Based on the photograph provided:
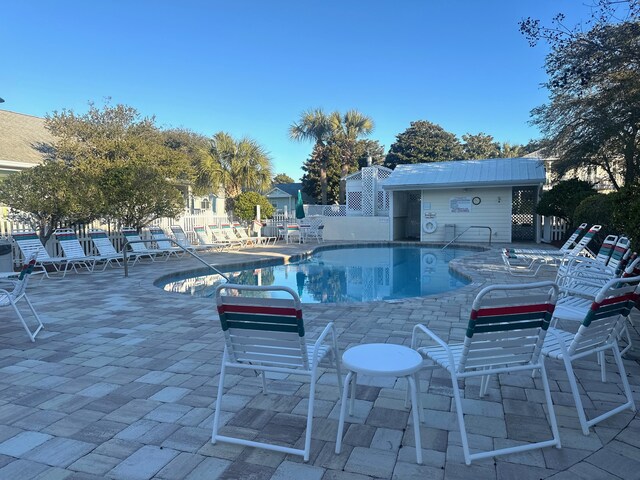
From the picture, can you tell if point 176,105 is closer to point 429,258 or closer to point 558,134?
point 429,258

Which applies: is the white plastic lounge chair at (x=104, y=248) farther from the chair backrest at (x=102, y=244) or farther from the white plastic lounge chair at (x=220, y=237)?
the white plastic lounge chair at (x=220, y=237)

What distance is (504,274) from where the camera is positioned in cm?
789

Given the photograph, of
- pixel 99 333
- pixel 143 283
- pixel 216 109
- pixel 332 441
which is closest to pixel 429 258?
pixel 143 283

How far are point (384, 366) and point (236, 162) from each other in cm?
1875

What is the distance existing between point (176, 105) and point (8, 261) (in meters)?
18.5

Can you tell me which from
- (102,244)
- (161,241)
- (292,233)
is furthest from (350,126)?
(102,244)

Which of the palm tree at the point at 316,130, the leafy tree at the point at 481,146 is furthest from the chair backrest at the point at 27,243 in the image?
the leafy tree at the point at 481,146

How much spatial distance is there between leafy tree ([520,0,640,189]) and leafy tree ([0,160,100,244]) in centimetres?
965

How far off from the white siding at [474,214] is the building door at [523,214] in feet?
4.32

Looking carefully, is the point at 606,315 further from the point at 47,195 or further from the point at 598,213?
the point at 47,195

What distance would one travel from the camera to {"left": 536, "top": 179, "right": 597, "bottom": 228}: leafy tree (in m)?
12.6

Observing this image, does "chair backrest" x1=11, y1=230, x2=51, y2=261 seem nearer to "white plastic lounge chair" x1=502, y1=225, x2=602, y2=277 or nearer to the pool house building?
"white plastic lounge chair" x1=502, y1=225, x2=602, y2=277

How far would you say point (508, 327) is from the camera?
2096 mm

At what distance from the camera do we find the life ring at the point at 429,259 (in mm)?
11634
